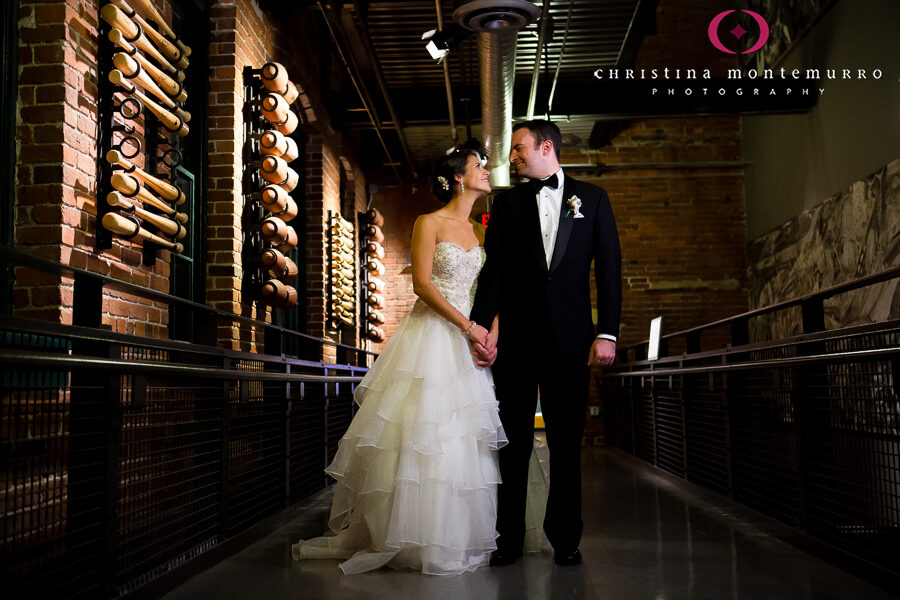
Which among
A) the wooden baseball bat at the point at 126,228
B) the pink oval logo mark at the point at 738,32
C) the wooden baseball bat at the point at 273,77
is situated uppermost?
the pink oval logo mark at the point at 738,32

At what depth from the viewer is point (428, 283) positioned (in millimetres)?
3156

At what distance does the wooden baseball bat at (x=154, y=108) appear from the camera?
3.38 m

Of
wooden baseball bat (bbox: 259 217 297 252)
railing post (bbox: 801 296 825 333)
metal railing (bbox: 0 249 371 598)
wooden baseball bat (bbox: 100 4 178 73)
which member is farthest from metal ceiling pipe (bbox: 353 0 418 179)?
railing post (bbox: 801 296 825 333)

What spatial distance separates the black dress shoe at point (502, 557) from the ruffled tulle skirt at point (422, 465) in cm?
3

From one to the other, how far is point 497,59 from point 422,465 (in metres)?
4.05

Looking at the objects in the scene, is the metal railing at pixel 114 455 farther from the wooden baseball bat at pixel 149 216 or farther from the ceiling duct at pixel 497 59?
the ceiling duct at pixel 497 59

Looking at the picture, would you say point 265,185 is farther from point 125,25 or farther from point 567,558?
point 567,558

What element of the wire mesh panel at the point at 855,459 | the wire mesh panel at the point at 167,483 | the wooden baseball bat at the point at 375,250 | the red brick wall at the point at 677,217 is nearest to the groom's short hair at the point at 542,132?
the wire mesh panel at the point at 855,459

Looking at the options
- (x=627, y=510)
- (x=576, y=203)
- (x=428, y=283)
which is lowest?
(x=627, y=510)

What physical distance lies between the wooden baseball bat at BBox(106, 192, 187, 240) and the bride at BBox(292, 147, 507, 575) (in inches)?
48.6

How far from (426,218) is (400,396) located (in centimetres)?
72

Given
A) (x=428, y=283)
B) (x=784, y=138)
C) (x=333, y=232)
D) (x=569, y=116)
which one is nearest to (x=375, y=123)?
(x=333, y=232)

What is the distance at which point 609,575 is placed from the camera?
2736mm

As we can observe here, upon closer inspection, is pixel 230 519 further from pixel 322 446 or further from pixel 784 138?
pixel 784 138
